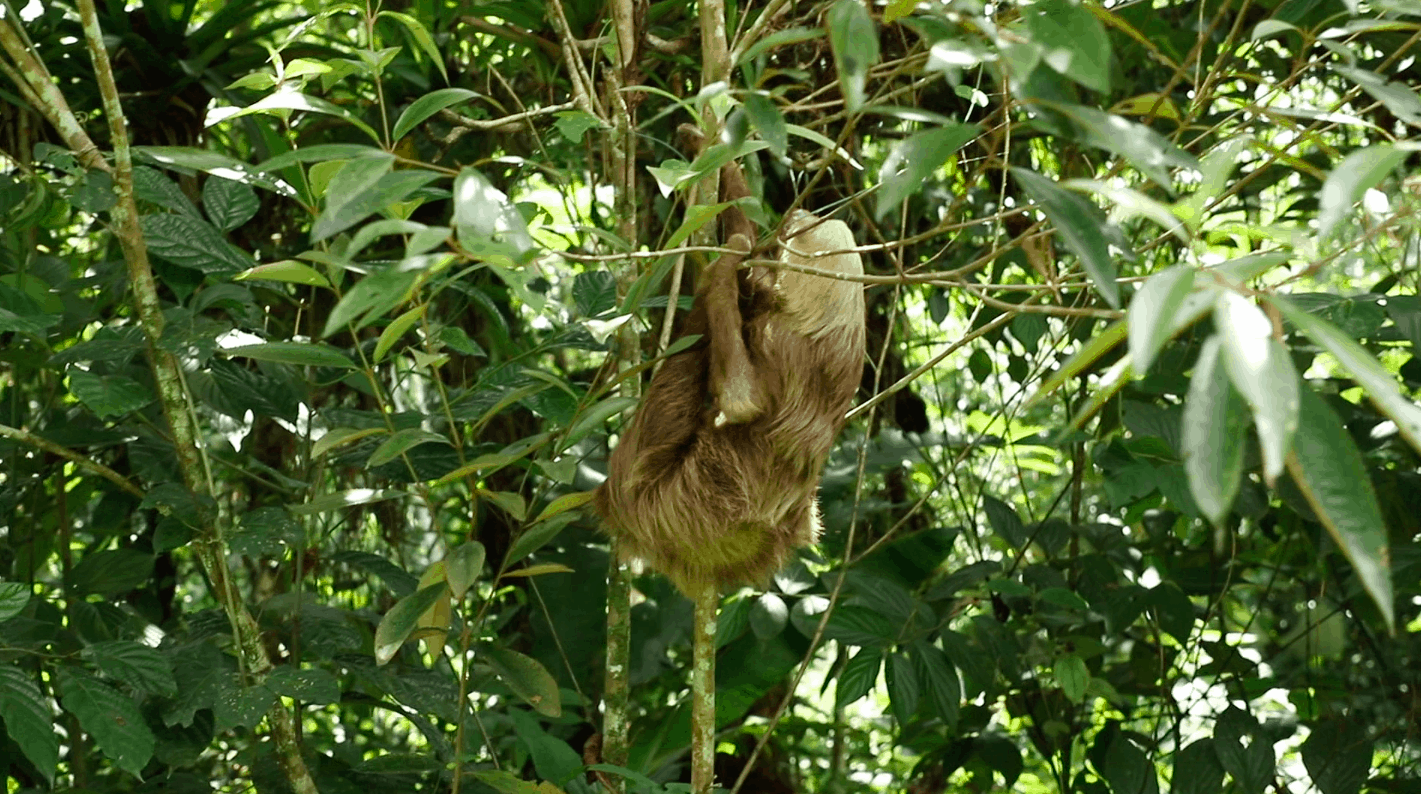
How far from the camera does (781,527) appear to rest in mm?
2342

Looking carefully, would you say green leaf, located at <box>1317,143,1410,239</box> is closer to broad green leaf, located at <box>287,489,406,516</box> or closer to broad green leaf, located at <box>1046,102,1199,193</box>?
broad green leaf, located at <box>1046,102,1199,193</box>

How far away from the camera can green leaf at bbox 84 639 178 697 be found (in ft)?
6.85

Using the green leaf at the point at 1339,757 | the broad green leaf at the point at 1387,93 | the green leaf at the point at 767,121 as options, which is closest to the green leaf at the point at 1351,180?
the broad green leaf at the point at 1387,93

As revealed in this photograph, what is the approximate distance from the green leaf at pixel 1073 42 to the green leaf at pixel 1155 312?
0.21 meters

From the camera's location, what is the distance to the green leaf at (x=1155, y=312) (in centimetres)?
84

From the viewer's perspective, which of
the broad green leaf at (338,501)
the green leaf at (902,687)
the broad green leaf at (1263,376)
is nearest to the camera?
the broad green leaf at (1263,376)

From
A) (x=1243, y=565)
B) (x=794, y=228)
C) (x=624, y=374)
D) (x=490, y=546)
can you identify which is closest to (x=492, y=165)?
(x=490, y=546)

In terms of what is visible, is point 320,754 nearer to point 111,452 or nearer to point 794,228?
point 111,452

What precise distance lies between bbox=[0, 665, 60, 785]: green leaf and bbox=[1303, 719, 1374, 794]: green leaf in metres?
2.79

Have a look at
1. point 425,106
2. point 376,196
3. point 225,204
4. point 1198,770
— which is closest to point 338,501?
point 225,204

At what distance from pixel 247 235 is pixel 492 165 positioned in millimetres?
741

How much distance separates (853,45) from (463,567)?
1.19m

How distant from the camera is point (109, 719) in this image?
81.2 inches

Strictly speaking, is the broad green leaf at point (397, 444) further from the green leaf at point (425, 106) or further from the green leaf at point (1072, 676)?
the green leaf at point (1072, 676)
